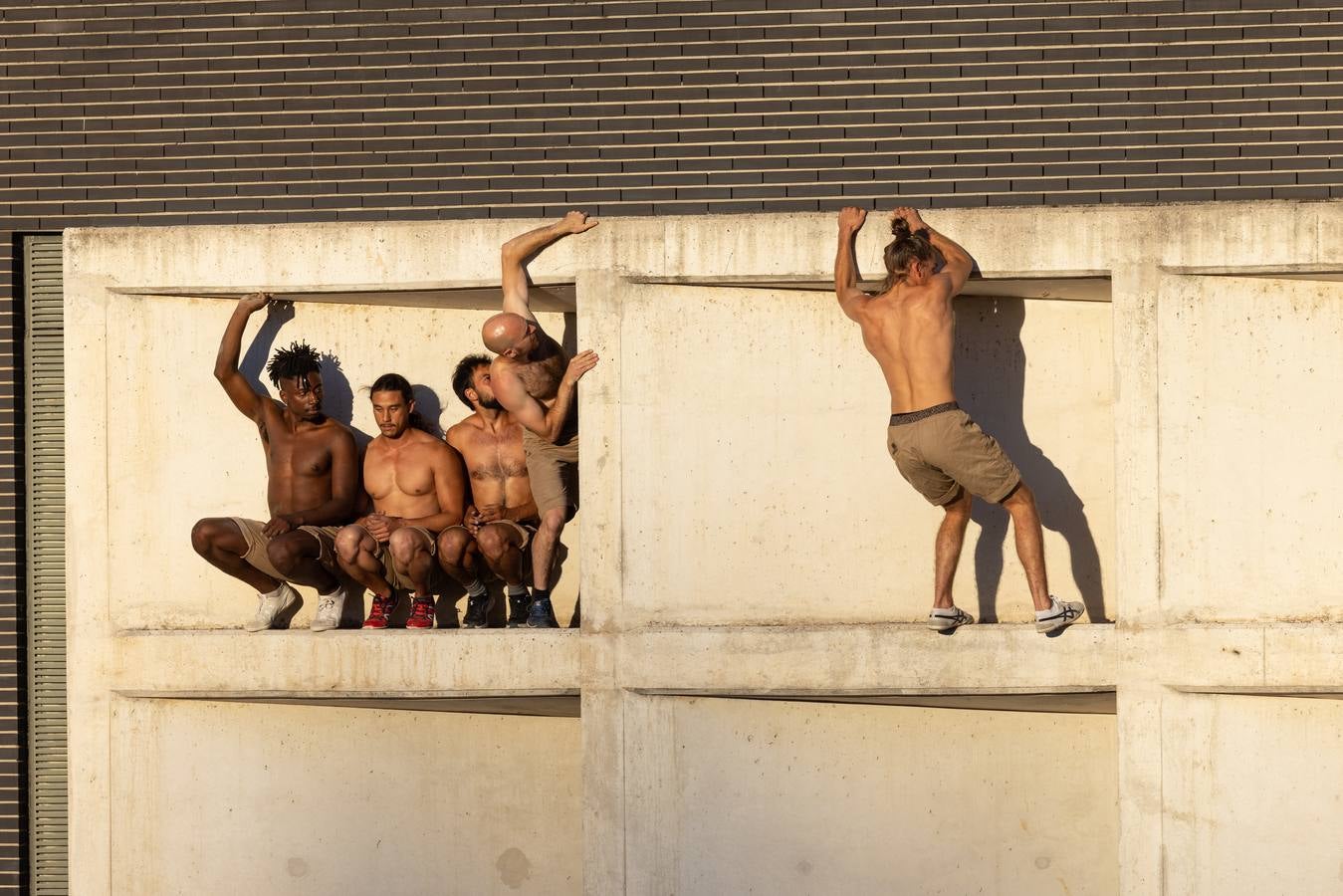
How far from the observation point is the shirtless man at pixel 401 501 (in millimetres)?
9352

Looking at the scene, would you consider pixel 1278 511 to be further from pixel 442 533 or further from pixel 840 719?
pixel 442 533

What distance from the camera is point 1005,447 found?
374 inches

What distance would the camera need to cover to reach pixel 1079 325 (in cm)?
948

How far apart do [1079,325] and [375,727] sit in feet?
14.7

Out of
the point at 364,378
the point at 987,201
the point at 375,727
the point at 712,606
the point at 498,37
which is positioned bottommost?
the point at 375,727

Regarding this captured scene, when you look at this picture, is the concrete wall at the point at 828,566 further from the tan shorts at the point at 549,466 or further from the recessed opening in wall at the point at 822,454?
the tan shorts at the point at 549,466

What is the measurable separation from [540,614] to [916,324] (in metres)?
2.56

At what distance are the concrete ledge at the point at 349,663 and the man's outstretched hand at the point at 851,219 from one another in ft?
8.43

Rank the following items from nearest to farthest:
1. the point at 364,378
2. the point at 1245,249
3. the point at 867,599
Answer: the point at 1245,249, the point at 867,599, the point at 364,378

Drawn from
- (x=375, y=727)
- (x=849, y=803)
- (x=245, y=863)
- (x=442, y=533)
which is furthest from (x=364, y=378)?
(x=849, y=803)

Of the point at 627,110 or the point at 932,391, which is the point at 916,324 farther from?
the point at 627,110

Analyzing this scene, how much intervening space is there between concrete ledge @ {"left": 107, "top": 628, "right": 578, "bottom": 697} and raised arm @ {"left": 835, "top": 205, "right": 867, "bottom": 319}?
2.27m

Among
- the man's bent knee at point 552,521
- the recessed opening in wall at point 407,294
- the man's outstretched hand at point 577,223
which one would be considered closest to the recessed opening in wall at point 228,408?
the recessed opening in wall at point 407,294

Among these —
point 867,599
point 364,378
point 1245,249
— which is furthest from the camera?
point 364,378
